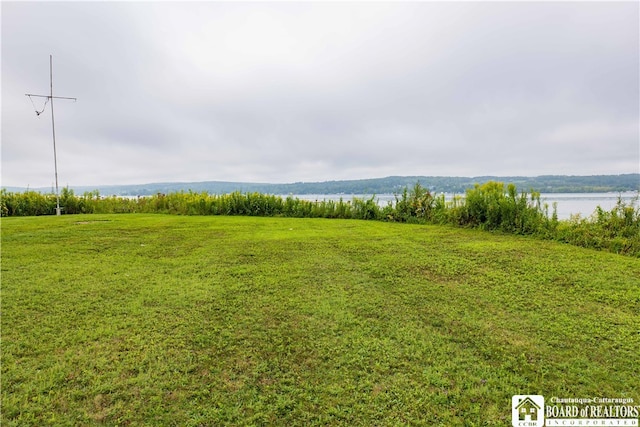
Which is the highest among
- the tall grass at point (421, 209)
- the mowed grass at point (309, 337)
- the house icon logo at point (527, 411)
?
the tall grass at point (421, 209)

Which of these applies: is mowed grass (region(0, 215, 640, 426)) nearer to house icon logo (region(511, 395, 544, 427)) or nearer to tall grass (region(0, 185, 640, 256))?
house icon logo (region(511, 395, 544, 427))

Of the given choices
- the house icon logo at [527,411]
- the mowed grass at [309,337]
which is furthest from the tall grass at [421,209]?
the house icon logo at [527,411]

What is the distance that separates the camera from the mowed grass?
1405 millimetres

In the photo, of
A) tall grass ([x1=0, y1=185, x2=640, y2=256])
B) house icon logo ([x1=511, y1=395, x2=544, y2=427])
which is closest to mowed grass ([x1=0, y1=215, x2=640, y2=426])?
house icon logo ([x1=511, y1=395, x2=544, y2=427])

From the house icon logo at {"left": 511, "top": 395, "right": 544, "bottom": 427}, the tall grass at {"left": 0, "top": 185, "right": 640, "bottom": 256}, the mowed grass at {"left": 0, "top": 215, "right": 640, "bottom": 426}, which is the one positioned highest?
the tall grass at {"left": 0, "top": 185, "right": 640, "bottom": 256}

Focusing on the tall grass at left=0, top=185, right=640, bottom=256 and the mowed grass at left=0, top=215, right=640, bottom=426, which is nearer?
the mowed grass at left=0, top=215, right=640, bottom=426

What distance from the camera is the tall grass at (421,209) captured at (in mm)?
4457

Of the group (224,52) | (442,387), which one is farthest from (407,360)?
(224,52)

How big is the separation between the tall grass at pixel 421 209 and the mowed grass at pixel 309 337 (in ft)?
2.78

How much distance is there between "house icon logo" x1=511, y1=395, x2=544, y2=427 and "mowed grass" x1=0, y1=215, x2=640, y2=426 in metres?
0.04

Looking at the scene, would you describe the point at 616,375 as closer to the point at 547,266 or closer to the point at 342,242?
the point at 547,266

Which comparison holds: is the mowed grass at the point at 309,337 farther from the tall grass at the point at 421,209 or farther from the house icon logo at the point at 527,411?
the tall grass at the point at 421,209

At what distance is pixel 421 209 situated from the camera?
744cm

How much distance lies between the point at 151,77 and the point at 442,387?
1052cm
